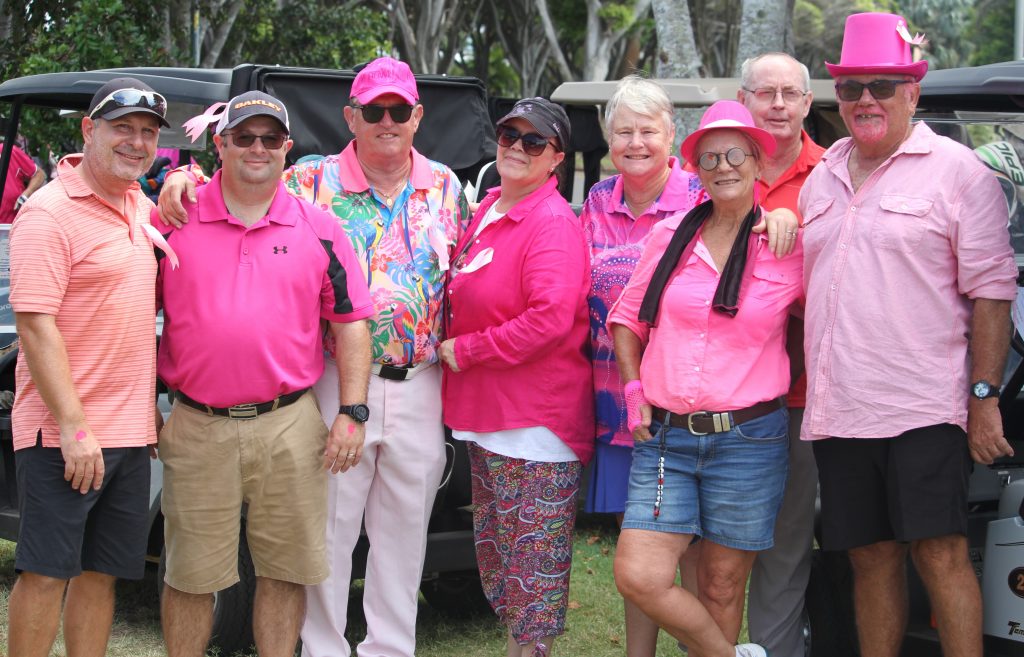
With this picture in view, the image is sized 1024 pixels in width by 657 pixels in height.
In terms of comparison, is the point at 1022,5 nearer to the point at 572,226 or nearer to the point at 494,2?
the point at 494,2

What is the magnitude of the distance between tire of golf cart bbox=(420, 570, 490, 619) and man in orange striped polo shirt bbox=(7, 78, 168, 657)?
1654 millimetres

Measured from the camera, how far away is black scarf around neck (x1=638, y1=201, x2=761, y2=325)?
3568mm

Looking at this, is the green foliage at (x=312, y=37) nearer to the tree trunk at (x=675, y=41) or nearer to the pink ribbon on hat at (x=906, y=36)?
the tree trunk at (x=675, y=41)

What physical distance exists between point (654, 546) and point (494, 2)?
25.7m

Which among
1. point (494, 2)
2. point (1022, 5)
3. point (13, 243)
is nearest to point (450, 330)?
point (13, 243)

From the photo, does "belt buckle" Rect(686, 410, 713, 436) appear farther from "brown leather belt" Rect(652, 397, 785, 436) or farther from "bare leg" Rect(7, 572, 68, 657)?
"bare leg" Rect(7, 572, 68, 657)

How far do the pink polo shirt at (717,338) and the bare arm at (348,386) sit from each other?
0.93 meters

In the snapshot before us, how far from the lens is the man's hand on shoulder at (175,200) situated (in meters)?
3.75

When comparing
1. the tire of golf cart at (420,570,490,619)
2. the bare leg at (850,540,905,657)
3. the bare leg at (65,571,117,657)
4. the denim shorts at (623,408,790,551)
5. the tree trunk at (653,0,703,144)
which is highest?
the tree trunk at (653,0,703,144)

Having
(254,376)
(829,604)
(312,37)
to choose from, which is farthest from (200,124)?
(312,37)

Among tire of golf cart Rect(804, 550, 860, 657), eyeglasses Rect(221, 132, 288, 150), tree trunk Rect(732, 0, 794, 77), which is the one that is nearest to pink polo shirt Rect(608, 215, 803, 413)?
tire of golf cart Rect(804, 550, 860, 657)

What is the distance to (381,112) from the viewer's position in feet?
13.4

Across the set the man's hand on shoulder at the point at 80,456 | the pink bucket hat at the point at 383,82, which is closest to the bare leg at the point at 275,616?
the man's hand on shoulder at the point at 80,456

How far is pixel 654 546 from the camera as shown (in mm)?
3605
